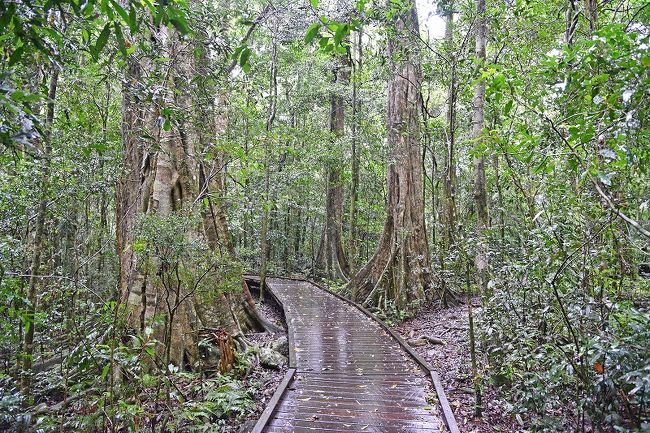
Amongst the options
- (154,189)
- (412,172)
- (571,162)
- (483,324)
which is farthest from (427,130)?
(571,162)

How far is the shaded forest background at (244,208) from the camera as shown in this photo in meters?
2.67

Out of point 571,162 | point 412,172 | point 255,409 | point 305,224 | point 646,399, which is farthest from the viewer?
point 305,224

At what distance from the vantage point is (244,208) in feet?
23.3

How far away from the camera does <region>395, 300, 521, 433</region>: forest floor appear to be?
442cm

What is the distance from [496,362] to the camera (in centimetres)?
520

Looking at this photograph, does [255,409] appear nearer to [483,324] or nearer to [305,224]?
[483,324]

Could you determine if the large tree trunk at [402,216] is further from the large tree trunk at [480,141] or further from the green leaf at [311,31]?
the green leaf at [311,31]

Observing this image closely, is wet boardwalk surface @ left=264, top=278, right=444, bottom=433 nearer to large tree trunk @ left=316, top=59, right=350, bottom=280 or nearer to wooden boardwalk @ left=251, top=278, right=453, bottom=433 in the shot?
wooden boardwalk @ left=251, top=278, right=453, bottom=433

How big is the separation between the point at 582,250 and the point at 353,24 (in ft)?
8.58

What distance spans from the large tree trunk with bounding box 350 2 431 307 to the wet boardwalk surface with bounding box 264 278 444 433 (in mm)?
1903

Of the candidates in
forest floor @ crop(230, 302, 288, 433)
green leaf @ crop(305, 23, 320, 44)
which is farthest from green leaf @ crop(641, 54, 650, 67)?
forest floor @ crop(230, 302, 288, 433)

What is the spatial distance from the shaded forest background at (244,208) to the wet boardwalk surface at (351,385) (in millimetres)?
779

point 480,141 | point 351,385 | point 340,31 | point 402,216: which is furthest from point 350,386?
point 402,216

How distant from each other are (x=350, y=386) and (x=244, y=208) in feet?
11.2
